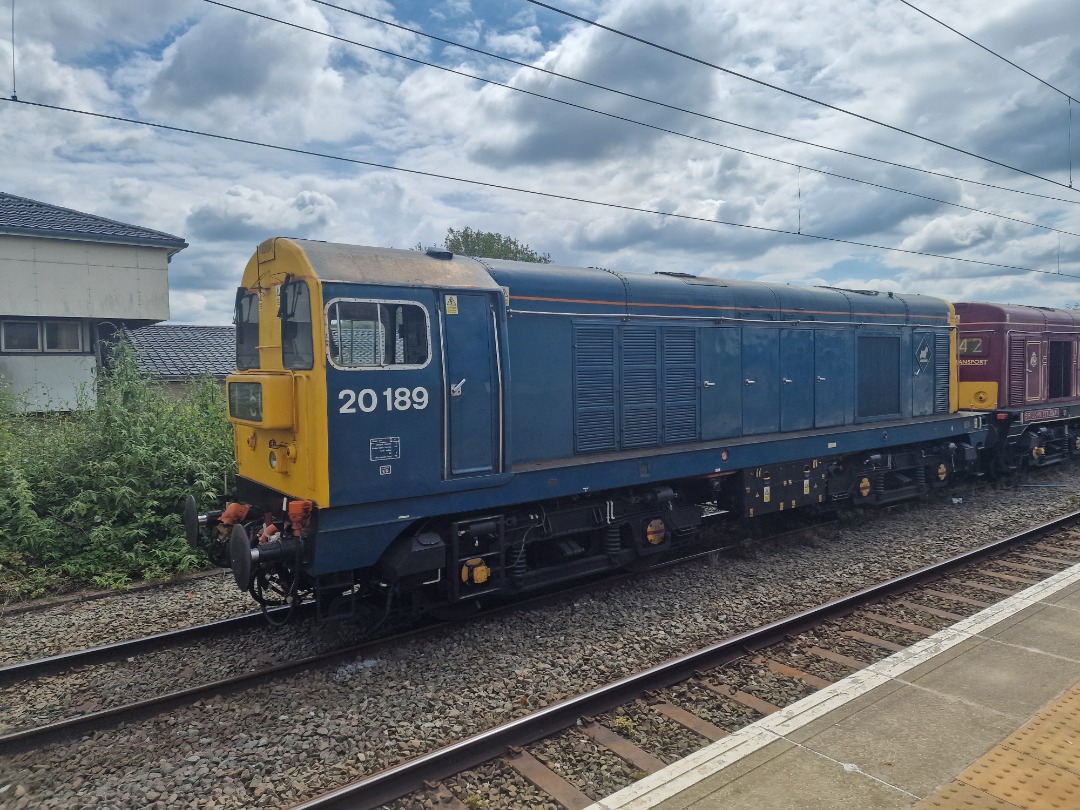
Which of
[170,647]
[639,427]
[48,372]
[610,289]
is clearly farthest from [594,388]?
[48,372]

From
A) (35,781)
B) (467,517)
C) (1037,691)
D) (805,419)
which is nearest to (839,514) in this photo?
(805,419)

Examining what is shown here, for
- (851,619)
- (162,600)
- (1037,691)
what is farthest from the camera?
(162,600)

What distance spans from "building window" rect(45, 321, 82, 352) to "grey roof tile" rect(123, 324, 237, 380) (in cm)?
119

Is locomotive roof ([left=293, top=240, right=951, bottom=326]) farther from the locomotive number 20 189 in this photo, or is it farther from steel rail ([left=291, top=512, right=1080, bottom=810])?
steel rail ([left=291, top=512, right=1080, bottom=810])

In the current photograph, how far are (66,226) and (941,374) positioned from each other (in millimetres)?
19860

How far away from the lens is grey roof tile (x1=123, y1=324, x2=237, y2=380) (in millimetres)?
19297

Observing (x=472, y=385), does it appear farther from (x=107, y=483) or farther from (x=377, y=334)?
(x=107, y=483)

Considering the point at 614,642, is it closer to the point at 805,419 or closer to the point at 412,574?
the point at 412,574

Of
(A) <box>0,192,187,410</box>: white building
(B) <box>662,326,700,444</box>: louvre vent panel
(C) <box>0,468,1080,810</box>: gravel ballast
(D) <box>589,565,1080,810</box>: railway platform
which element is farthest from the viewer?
(A) <box>0,192,187,410</box>: white building

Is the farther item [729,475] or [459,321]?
[729,475]

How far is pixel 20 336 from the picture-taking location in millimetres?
17047

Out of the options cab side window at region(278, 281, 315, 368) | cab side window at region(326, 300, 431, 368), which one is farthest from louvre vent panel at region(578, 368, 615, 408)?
cab side window at region(278, 281, 315, 368)

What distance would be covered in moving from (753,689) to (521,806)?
2.21 m

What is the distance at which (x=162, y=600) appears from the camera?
768 cm
